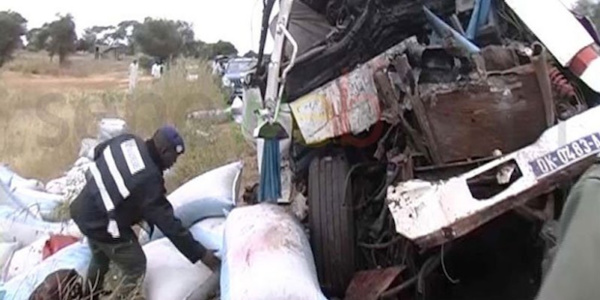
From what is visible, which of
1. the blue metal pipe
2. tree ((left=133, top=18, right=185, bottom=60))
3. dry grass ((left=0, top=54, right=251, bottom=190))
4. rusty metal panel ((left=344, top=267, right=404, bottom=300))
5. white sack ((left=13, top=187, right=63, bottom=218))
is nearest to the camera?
rusty metal panel ((left=344, top=267, right=404, bottom=300))

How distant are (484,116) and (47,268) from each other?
7.99ft

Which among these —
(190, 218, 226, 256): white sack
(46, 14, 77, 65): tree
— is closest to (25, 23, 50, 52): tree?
(46, 14, 77, 65): tree

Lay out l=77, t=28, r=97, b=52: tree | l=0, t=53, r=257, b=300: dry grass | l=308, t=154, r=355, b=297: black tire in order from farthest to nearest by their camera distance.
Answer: l=77, t=28, r=97, b=52: tree → l=0, t=53, r=257, b=300: dry grass → l=308, t=154, r=355, b=297: black tire

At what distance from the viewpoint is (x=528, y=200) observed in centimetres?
381

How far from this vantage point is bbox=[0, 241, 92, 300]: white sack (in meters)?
4.68

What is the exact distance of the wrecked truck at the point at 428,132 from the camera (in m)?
3.83

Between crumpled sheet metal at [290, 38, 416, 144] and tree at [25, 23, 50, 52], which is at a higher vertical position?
crumpled sheet metal at [290, 38, 416, 144]

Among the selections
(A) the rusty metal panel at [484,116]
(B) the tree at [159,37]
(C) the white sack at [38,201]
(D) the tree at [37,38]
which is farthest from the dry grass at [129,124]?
(D) the tree at [37,38]

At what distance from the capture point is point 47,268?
494cm

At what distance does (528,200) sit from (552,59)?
711mm

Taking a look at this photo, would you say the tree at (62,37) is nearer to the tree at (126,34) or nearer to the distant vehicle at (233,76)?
the tree at (126,34)

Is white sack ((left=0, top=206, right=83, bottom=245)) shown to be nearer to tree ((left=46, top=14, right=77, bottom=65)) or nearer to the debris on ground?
the debris on ground

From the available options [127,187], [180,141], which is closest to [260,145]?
[180,141]

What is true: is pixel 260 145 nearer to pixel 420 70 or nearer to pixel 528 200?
pixel 420 70
